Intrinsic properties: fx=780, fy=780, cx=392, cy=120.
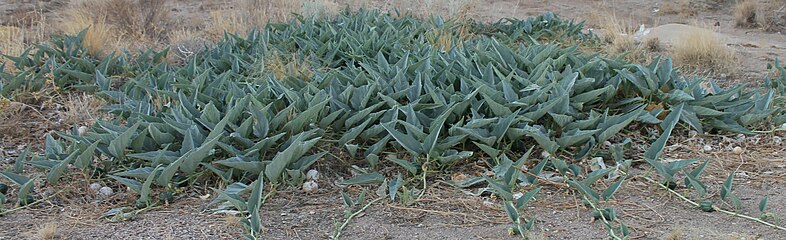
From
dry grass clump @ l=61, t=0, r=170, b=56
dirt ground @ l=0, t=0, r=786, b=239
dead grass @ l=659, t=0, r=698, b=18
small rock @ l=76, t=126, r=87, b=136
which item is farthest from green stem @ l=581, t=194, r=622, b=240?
dead grass @ l=659, t=0, r=698, b=18

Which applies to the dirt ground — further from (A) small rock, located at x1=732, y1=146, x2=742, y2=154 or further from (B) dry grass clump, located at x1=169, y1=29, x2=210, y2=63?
(B) dry grass clump, located at x1=169, y1=29, x2=210, y2=63

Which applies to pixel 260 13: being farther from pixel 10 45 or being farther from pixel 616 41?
pixel 616 41

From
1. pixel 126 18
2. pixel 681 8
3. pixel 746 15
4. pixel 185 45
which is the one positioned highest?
pixel 185 45

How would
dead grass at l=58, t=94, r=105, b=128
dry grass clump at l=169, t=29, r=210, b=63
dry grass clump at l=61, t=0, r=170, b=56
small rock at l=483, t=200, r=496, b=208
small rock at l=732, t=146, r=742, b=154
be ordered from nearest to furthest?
small rock at l=483, t=200, r=496, b=208 < small rock at l=732, t=146, r=742, b=154 < dead grass at l=58, t=94, r=105, b=128 < dry grass clump at l=169, t=29, r=210, b=63 < dry grass clump at l=61, t=0, r=170, b=56

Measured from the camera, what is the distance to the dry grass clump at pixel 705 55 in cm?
570

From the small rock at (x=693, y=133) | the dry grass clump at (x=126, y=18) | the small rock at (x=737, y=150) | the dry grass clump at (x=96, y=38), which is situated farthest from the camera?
the dry grass clump at (x=126, y=18)

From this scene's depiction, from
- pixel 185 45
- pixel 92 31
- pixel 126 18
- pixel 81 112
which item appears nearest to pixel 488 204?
pixel 81 112

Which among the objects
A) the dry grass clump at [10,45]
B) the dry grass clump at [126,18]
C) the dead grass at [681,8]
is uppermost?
the dry grass clump at [10,45]

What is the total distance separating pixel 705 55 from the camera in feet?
18.9

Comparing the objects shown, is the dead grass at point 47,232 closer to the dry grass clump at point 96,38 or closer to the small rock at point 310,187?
the small rock at point 310,187

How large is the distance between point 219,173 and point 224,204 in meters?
0.19

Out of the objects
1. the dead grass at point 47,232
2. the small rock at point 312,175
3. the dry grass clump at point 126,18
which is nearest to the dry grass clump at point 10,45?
the dry grass clump at point 126,18

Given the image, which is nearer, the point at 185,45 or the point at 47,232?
the point at 47,232

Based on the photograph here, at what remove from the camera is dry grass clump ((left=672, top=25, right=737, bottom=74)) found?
5.70 metres
